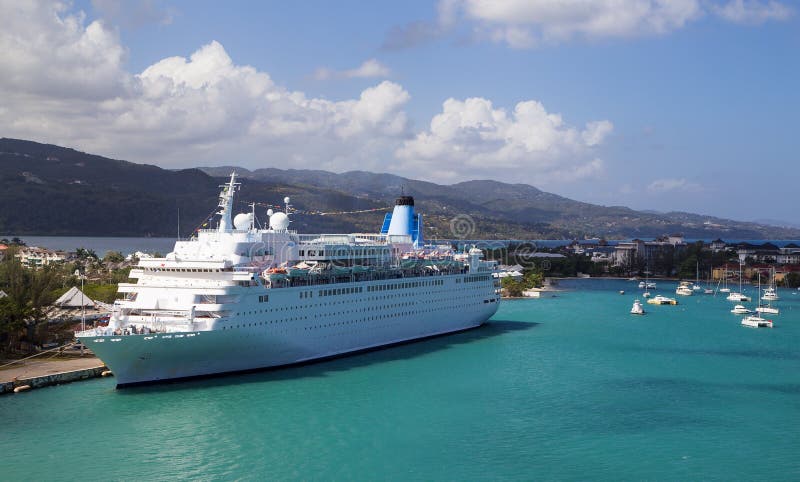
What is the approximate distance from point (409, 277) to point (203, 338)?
43.0 ft

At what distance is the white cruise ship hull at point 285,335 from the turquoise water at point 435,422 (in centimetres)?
60

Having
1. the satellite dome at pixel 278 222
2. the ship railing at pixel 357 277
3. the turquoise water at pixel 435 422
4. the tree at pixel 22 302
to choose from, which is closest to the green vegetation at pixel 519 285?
the ship railing at pixel 357 277

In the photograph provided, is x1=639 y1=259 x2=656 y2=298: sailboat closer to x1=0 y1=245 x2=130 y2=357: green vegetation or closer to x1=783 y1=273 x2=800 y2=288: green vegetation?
x1=783 y1=273 x2=800 y2=288: green vegetation

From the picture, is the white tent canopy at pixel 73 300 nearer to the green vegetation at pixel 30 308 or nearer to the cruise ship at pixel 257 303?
the green vegetation at pixel 30 308

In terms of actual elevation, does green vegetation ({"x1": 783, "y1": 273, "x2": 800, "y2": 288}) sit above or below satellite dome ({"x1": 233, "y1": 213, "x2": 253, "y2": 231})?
below

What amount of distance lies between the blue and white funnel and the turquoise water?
363 inches

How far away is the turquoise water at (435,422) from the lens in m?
17.9

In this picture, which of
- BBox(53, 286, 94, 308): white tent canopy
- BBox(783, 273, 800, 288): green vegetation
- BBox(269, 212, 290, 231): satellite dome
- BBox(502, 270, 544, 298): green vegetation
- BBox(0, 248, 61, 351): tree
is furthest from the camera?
BBox(783, 273, 800, 288): green vegetation

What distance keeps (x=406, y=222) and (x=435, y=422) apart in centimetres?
2008

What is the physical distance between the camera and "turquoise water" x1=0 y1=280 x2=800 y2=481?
58.6ft

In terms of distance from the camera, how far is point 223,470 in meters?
17.5

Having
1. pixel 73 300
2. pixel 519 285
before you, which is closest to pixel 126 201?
pixel 519 285

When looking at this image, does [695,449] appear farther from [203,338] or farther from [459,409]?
[203,338]

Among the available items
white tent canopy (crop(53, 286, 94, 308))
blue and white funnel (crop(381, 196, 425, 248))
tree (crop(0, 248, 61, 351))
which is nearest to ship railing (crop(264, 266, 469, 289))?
blue and white funnel (crop(381, 196, 425, 248))
